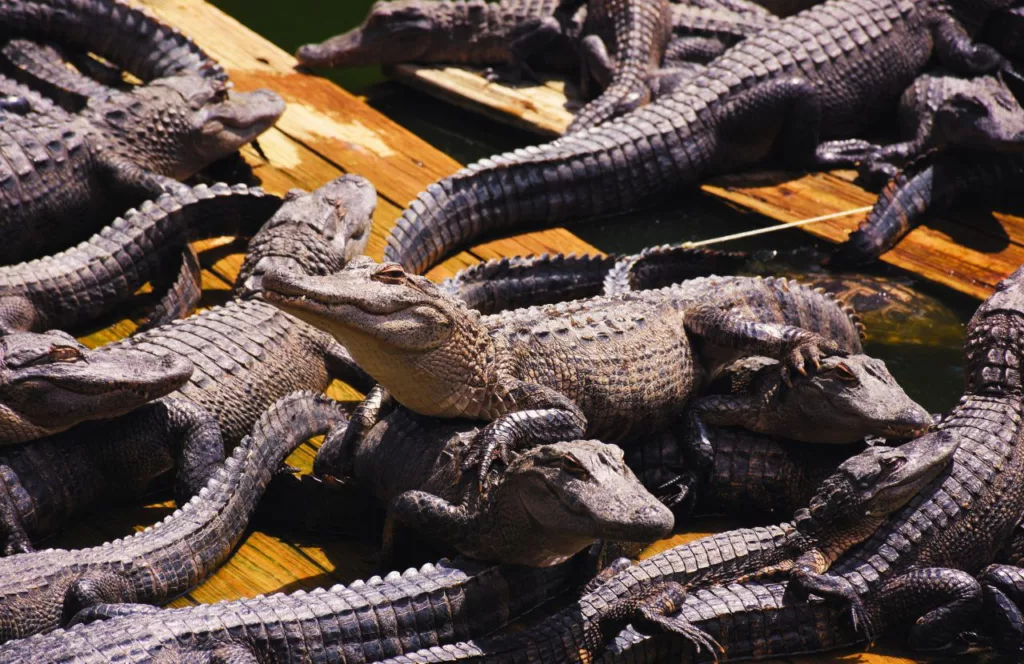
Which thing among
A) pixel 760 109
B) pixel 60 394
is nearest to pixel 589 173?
pixel 760 109

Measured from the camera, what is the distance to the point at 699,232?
6332 mm

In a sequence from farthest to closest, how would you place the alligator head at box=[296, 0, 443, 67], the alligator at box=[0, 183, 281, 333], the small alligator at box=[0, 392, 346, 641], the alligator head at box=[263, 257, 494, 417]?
1. the alligator head at box=[296, 0, 443, 67]
2. the alligator at box=[0, 183, 281, 333]
3. the alligator head at box=[263, 257, 494, 417]
4. the small alligator at box=[0, 392, 346, 641]

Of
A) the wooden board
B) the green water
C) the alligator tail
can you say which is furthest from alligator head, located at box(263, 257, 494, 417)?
the alligator tail

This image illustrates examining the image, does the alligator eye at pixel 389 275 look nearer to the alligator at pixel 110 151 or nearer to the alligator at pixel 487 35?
the alligator at pixel 110 151

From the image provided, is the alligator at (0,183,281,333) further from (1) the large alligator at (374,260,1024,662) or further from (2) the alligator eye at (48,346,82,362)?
(1) the large alligator at (374,260,1024,662)

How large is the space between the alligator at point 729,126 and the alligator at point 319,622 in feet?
7.53

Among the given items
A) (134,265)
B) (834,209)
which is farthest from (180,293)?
(834,209)

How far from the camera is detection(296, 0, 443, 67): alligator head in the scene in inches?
309

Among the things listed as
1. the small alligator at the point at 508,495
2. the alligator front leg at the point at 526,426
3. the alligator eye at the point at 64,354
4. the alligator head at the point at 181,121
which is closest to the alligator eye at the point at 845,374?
the alligator front leg at the point at 526,426

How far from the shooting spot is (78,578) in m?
3.53

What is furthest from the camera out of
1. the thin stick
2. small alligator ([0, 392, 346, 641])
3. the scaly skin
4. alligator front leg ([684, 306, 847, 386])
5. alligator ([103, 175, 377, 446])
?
the thin stick

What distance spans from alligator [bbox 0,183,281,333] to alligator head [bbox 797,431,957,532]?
8.78 ft

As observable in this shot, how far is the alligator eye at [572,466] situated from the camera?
3332mm

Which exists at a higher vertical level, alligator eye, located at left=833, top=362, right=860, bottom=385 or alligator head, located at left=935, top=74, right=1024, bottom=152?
alligator head, located at left=935, top=74, right=1024, bottom=152
